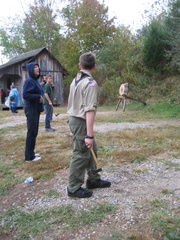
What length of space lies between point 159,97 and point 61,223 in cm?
1457

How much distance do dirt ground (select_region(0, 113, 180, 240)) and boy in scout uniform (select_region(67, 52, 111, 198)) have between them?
29cm

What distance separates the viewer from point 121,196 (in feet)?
11.1

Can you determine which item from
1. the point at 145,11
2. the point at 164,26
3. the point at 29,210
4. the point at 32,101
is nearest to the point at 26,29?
the point at 145,11

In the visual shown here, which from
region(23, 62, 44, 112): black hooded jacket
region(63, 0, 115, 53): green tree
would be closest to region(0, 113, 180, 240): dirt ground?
region(23, 62, 44, 112): black hooded jacket

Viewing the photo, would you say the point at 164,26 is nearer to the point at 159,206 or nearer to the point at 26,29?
the point at 159,206

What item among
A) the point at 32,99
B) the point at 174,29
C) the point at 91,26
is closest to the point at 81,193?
the point at 32,99

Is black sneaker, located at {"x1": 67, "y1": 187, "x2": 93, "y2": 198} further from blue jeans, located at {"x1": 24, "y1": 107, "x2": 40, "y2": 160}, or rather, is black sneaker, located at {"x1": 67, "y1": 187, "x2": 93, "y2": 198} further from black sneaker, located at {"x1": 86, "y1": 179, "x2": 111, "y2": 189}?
blue jeans, located at {"x1": 24, "y1": 107, "x2": 40, "y2": 160}

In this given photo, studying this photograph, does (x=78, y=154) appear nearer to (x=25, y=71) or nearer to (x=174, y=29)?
(x=174, y=29)

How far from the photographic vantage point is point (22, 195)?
3.67 m

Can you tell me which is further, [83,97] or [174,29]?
[174,29]

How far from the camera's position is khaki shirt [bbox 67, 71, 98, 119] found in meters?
3.11

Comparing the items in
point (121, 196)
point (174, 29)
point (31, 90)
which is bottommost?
point (121, 196)

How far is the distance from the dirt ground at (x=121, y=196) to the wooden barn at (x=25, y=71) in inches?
744

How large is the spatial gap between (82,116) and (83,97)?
9.6 inches
